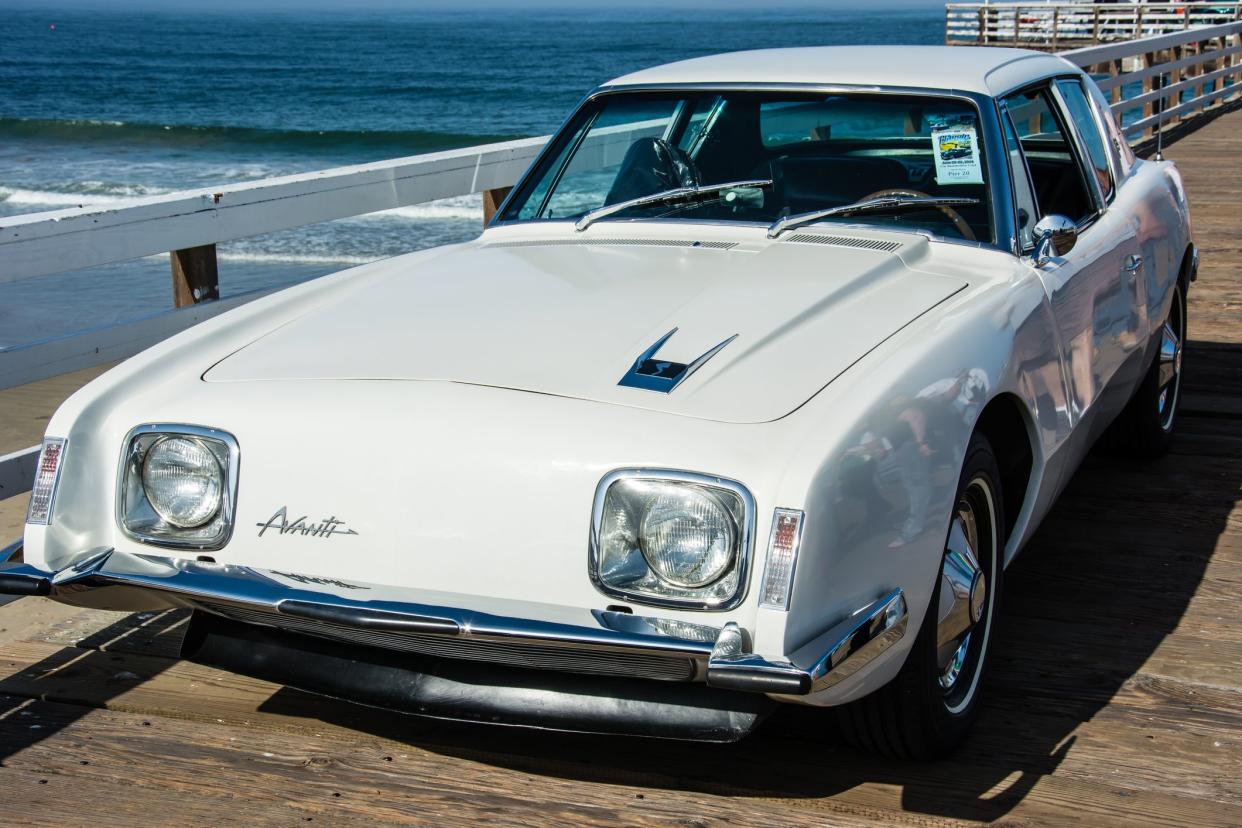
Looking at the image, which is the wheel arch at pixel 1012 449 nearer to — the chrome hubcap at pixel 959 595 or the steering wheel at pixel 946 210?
the chrome hubcap at pixel 959 595

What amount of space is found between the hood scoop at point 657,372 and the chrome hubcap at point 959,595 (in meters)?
0.60

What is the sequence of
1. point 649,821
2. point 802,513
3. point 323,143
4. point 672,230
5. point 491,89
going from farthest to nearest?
point 491,89, point 323,143, point 672,230, point 649,821, point 802,513

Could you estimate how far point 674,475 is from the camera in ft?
7.68

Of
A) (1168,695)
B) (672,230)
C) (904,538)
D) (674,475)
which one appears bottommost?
(1168,695)

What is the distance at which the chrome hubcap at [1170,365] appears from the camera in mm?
4781

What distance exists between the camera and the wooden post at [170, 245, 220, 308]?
170 inches

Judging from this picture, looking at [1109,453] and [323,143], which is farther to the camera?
[323,143]

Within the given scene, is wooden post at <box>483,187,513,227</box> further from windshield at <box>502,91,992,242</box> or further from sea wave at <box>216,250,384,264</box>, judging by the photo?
sea wave at <box>216,250,384,264</box>

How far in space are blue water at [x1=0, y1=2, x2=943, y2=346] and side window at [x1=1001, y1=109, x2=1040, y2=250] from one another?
293cm

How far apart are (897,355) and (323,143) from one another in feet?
107

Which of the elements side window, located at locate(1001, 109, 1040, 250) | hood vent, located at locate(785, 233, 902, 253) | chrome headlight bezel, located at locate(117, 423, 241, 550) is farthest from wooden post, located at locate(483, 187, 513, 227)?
chrome headlight bezel, located at locate(117, 423, 241, 550)

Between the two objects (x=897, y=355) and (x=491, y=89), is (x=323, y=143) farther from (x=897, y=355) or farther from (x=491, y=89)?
(x=897, y=355)

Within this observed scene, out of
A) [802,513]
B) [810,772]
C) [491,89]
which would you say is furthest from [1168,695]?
[491,89]

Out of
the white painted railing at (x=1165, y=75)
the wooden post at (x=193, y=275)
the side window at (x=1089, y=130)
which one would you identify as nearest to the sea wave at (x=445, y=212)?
the white painted railing at (x=1165, y=75)
